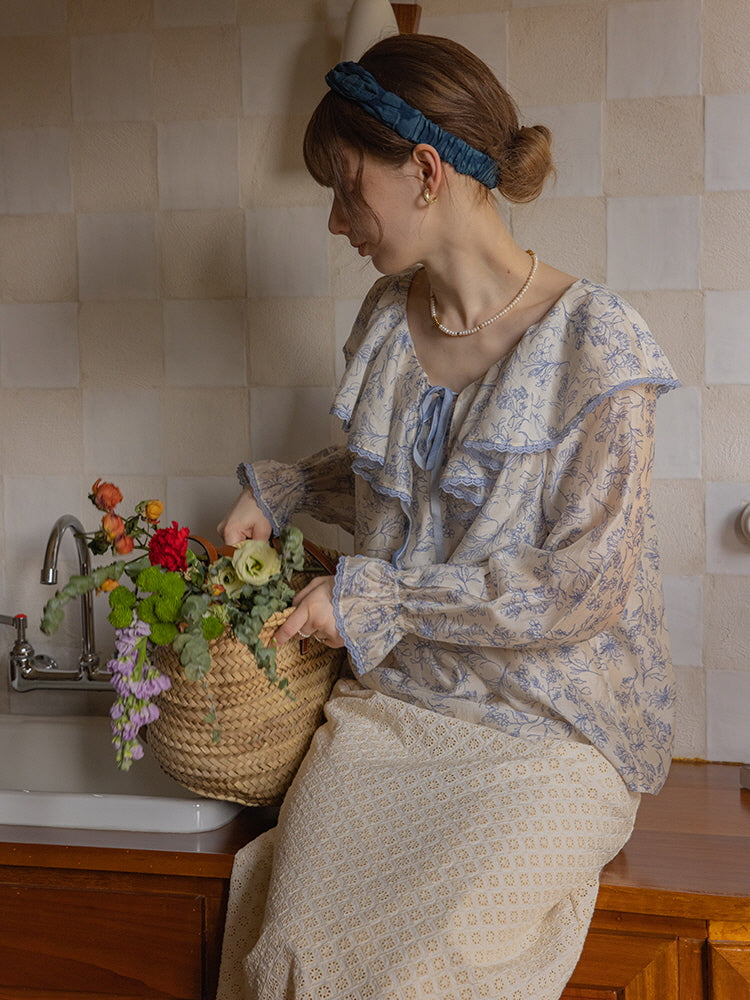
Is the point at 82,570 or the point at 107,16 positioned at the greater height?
the point at 107,16

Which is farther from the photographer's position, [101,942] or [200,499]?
[200,499]

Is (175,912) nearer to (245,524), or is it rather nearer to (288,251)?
(245,524)

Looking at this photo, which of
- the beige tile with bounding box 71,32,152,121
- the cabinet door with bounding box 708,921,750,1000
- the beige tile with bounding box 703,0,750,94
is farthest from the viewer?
the beige tile with bounding box 71,32,152,121

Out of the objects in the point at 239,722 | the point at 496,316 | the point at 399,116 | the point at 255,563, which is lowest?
the point at 239,722

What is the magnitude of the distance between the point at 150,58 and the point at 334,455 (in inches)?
33.6

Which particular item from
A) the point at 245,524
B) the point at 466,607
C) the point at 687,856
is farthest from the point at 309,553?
the point at 687,856

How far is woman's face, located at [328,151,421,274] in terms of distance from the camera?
1.26 m

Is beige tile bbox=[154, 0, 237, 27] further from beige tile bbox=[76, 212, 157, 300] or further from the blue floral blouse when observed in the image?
the blue floral blouse

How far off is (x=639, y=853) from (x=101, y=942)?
28.6 inches

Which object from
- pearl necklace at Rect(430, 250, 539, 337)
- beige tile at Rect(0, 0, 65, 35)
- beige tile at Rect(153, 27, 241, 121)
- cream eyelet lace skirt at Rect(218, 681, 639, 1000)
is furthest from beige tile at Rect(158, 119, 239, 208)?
cream eyelet lace skirt at Rect(218, 681, 639, 1000)

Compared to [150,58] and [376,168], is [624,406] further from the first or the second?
[150,58]

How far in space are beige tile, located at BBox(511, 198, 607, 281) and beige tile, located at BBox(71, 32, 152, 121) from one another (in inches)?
28.8

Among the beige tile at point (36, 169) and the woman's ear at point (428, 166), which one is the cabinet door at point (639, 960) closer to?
the woman's ear at point (428, 166)

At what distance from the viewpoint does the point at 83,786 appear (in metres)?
1.77
